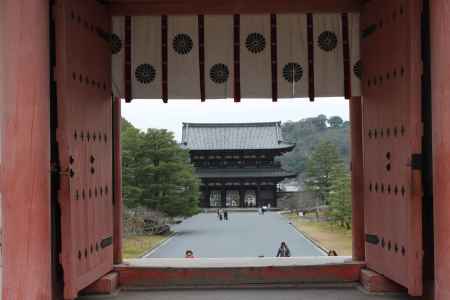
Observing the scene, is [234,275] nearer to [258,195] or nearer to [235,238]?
[235,238]

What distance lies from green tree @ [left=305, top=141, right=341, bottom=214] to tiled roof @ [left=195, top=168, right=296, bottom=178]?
3151mm

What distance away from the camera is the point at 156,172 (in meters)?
31.9

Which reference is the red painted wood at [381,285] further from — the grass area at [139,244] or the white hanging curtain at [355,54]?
the grass area at [139,244]

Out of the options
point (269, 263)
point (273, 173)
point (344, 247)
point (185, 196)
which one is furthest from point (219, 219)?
point (269, 263)

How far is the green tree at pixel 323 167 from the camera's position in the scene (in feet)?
145

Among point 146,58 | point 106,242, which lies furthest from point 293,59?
point 106,242

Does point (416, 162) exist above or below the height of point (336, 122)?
below

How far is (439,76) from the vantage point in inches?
139

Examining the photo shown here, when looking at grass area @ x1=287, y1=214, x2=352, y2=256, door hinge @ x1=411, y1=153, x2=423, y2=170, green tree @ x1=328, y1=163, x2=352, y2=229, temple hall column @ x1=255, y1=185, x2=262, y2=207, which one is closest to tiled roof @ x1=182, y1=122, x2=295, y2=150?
A: temple hall column @ x1=255, y1=185, x2=262, y2=207

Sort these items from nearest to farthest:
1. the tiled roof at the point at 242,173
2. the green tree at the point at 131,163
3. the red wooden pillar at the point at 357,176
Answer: the red wooden pillar at the point at 357,176, the green tree at the point at 131,163, the tiled roof at the point at 242,173

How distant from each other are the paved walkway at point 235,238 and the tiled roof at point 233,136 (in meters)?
6.49

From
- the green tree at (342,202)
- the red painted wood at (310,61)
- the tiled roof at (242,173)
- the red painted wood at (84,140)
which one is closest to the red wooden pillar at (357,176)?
the red painted wood at (310,61)

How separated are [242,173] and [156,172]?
54.9 ft

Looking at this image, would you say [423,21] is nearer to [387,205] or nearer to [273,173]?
[387,205]
